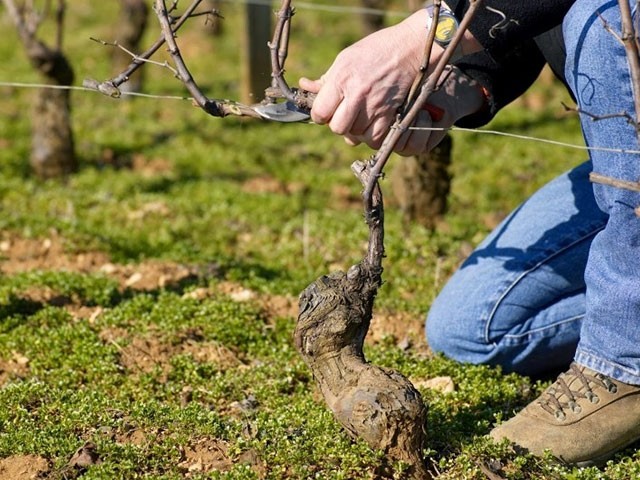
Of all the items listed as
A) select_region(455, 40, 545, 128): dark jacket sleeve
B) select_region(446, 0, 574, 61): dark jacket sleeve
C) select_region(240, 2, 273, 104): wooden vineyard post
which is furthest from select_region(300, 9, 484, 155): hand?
select_region(240, 2, 273, 104): wooden vineyard post

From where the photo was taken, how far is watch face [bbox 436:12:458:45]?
3.13m

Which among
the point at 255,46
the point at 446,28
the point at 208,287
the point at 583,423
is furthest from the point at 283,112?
the point at 255,46

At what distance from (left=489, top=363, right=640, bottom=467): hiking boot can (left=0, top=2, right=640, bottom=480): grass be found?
7cm

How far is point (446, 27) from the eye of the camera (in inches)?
124

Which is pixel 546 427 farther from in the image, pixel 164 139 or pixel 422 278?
pixel 164 139

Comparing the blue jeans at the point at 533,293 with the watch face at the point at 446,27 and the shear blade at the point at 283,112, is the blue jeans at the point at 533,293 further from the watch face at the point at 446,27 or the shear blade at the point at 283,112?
the shear blade at the point at 283,112

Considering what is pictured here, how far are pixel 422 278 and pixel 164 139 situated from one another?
12.4 feet

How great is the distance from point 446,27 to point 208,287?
2.17 meters

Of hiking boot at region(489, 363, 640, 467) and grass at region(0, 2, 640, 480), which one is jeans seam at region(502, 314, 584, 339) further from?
hiking boot at region(489, 363, 640, 467)

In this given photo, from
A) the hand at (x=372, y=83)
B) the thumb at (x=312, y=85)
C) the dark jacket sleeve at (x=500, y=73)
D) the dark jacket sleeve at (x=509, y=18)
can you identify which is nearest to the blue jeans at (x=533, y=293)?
the dark jacket sleeve at (x=509, y=18)

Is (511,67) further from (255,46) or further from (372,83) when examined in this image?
(255,46)

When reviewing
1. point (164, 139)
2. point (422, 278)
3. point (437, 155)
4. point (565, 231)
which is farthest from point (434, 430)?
point (164, 139)

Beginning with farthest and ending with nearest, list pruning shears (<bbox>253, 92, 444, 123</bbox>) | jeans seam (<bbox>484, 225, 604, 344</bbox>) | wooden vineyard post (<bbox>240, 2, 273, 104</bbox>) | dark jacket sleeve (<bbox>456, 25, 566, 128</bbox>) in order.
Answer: wooden vineyard post (<bbox>240, 2, 273, 104</bbox>) < jeans seam (<bbox>484, 225, 604, 344</bbox>) < dark jacket sleeve (<bbox>456, 25, 566, 128</bbox>) < pruning shears (<bbox>253, 92, 444, 123</bbox>)

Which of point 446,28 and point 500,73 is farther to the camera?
point 500,73
